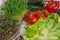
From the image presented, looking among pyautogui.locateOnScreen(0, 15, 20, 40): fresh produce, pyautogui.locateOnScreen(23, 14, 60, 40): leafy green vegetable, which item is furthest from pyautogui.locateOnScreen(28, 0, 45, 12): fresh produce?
pyautogui.locateOnScreen(0, 15, 20, 40): fresh produce

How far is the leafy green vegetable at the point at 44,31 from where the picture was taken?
1523mm

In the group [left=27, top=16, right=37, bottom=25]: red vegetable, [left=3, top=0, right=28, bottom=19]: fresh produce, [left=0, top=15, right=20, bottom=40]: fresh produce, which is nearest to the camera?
[left=0, top=15, right=20, bottom=40]: fresh produce

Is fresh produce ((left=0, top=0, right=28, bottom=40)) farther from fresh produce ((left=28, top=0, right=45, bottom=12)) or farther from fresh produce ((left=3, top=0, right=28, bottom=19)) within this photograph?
fresh produce ((left=28, top=0, right=45, bottom=12))

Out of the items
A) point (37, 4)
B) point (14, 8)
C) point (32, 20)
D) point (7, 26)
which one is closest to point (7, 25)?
point (7, 26)

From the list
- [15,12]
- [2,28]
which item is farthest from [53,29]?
[2,28]

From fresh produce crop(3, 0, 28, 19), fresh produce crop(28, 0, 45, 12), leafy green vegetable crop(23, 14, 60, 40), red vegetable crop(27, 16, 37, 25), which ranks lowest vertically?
leafy green vegetable crop(23, 14, 60, 40)

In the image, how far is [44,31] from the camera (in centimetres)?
155

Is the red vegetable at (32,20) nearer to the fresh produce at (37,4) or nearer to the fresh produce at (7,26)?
the fresh produce at (37,4)

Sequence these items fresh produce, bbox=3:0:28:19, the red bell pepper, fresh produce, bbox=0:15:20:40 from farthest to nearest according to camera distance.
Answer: the red bell pepper → fresh produce, bbox=3:0:28:19 → fresh produce, bbox=0:15:20:40

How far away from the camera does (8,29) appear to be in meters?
1.34

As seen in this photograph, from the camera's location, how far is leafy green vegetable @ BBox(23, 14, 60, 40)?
5.00 ft

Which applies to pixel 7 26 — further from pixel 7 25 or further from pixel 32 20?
pixel 32 20

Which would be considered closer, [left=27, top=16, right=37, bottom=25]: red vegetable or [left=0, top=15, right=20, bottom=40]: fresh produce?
[left=0, top=15, right=20, bottom=40]: fresh produce

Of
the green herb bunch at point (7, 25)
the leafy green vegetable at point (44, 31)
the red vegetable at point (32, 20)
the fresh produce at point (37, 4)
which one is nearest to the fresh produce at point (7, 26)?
the green herb bunch at point (7, 25)
